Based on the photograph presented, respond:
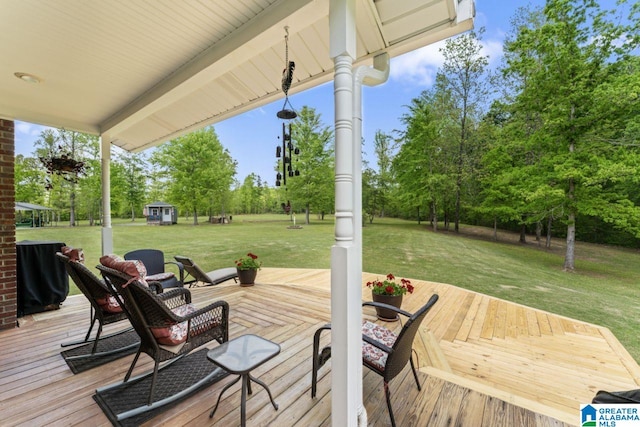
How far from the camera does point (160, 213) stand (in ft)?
41.5

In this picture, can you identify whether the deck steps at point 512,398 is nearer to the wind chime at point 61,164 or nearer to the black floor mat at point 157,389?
the black floor mat at point 157,389

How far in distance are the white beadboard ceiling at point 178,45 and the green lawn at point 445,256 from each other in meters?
5.34

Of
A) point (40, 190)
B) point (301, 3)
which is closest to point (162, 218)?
point (40, 190)

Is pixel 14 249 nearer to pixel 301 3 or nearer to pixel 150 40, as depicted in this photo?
pixel 150 40

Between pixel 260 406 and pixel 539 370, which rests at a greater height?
pixel 260 406

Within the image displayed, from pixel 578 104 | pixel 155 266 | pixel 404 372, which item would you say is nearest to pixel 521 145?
pixel 578 104

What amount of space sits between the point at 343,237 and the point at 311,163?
435 inches

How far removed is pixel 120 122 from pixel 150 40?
2.14m

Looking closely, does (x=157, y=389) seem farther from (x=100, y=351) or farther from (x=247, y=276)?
(x=247, y=276)

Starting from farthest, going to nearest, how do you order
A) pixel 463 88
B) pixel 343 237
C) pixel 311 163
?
pixel 311 163 < pixel 463 88 < pixel 343 237

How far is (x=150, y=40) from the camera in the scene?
6.68 ft

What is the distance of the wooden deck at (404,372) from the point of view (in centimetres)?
165

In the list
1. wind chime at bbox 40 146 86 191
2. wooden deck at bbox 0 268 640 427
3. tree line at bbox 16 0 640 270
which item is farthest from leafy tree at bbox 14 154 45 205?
wooden deck at bbox 0 268 640 427

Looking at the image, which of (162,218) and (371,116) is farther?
(162,218)
